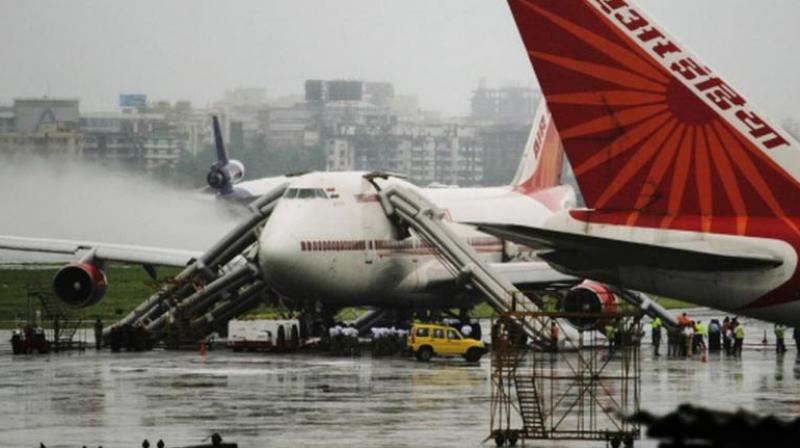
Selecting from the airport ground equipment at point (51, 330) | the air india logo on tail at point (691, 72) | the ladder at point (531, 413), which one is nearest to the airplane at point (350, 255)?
the airport ground equipment at point (51, 330)

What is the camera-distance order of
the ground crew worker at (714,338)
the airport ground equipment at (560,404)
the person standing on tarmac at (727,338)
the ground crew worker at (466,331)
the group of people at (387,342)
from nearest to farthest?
the airport ground equipment at (560,404) → the group of people at (387,342) → the person standing on tarmac at (727,338) → the ground crew worker at (466,331) → the ground crew worker at (714,338)

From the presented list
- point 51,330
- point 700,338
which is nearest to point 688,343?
point 700,338

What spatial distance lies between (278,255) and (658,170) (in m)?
31.6

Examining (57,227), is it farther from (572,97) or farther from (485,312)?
(572,97)

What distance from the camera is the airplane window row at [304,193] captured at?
5628 cm

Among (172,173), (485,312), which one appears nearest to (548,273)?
(485,312)

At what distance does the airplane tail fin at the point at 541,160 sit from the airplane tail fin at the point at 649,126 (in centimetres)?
4503

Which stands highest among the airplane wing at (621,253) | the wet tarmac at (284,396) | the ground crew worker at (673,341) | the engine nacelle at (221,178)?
the engine nacelle at (221,178)

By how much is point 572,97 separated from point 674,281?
114 inches

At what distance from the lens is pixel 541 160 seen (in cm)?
6956

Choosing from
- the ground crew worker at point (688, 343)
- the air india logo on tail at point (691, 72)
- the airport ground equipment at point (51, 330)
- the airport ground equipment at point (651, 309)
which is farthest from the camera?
the airport ground equipment at point (651, 309)

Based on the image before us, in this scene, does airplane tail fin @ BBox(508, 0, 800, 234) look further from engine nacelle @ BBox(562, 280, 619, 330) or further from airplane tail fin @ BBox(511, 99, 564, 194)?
airplane tail fin @ BBox(511, 99, 564, 194)

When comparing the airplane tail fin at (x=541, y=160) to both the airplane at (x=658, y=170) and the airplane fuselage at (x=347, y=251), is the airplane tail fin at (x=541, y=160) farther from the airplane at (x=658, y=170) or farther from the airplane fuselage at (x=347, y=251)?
the airplane at (x=658, y=170)

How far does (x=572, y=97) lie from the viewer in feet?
76.5
